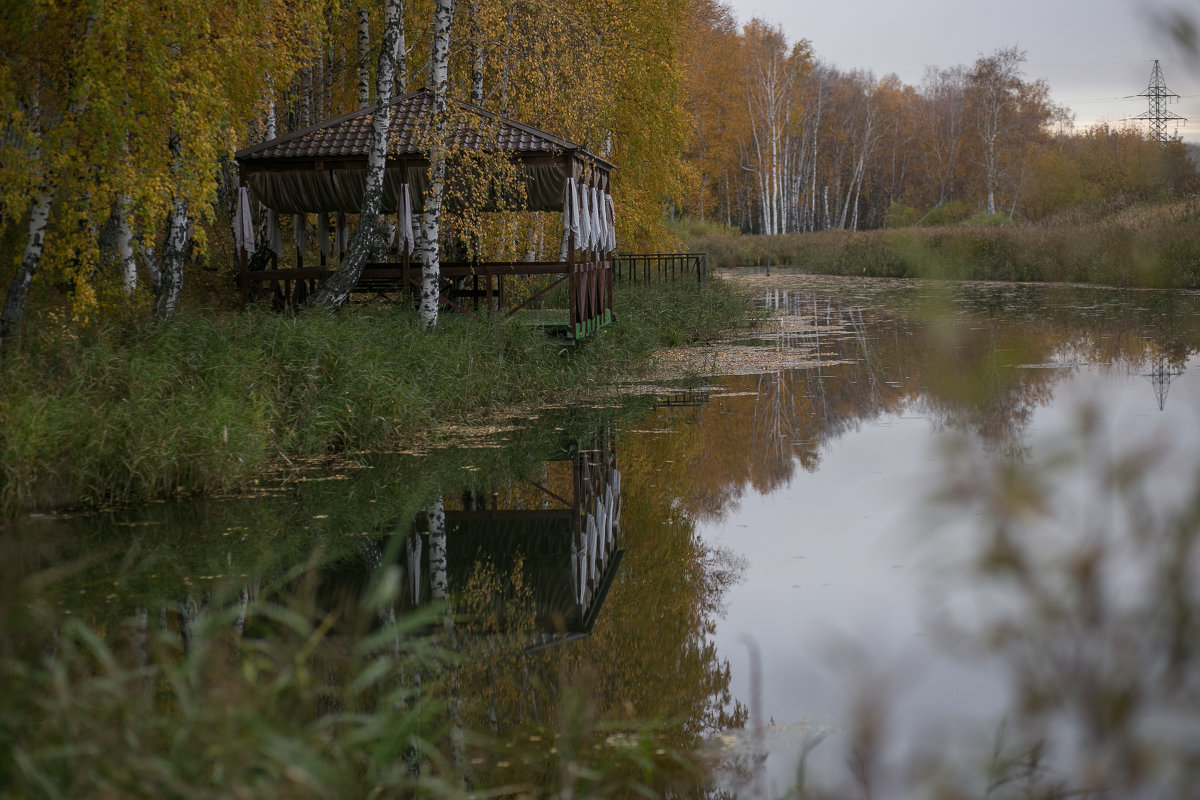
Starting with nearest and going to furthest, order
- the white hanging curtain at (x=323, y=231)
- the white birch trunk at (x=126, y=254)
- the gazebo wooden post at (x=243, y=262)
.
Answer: the white birch trunk at (x=126, y=254)
the gazebo wooden post at (x=243, y=262)
the white hanging curtain at (x=323, y=231)

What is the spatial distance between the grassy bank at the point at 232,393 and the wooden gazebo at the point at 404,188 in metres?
2.04

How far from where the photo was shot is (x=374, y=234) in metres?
13.9

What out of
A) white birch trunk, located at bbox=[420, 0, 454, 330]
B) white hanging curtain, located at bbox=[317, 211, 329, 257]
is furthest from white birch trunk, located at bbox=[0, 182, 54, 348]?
white hanging curtain, located at bbox=[317, 211, 329, 257]

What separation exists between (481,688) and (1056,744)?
2.15 meters

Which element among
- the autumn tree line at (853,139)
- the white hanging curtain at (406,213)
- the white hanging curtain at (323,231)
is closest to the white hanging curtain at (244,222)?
the white hanging curtain at (406,213)

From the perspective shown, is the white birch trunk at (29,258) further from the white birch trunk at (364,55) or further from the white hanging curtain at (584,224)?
the white birch trunk at (364,55)

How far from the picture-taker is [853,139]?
64.1 m

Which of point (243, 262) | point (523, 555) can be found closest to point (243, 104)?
point (243, 262)

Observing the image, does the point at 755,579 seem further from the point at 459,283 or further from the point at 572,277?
the point at 459,283

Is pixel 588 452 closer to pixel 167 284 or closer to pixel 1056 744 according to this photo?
pixel 167 284

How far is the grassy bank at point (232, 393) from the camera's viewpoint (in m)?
8.22

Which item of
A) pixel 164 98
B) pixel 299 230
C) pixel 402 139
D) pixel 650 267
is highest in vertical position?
pixel 402 139

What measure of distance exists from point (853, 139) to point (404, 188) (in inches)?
2058

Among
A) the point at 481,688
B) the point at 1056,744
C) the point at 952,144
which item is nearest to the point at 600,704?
the point at 481,688
